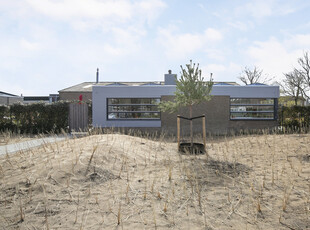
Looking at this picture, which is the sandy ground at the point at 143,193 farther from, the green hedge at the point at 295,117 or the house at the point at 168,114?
the house at the point at 168,114

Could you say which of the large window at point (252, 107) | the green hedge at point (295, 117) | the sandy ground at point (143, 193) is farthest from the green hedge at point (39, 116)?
the green hedge at point (295, 117)

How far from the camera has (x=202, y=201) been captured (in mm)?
3746

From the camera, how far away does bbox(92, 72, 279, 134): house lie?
50.0 feet

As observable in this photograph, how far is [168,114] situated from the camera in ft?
50.0

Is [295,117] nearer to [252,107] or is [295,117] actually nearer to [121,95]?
[252,107]

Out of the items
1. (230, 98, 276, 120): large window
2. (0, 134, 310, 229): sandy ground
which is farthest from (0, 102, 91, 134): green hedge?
(230, 98, 276, 120): large window

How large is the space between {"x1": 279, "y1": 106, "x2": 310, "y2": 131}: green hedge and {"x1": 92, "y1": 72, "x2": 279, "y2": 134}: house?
20.1 inches

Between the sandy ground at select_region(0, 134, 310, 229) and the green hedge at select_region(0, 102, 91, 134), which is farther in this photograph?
the green hedge at select_region(0, 102, 91, 134)

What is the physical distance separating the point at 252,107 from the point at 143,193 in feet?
43.3

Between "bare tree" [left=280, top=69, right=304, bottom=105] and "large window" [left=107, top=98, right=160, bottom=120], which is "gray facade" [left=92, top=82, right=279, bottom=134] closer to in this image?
"large window" [left=107, top=98, right=160, bottom=120]

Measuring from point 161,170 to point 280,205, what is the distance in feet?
7.87

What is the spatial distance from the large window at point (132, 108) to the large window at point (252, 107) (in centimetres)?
472

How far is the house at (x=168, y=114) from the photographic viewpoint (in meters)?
15.2

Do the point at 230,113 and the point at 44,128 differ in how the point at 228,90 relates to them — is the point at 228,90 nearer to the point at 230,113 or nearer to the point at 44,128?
the point at 230,113
